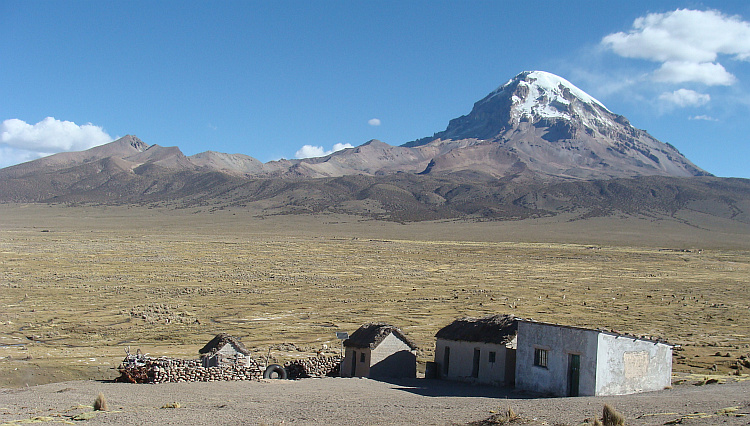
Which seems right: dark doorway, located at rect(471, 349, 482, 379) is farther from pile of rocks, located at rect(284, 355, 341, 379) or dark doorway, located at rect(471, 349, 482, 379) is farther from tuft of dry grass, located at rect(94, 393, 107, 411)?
tuft of dry grass, located at rect(94, 393, 107, 411)

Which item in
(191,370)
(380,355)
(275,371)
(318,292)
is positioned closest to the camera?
(191,370)

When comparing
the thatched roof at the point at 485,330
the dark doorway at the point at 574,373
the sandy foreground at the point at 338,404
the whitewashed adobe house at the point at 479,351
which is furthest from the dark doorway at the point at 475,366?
the dark doorway at the point at 574,373

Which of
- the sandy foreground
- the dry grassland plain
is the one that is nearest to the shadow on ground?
the sandy foreground

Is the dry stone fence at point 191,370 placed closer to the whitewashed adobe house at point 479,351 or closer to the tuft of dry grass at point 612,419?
the whitewashed adobe house at point 479,351

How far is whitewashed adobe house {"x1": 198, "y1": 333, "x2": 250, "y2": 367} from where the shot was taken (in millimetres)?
23562

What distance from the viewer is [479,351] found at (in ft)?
79.6

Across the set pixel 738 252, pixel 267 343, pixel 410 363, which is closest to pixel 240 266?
pixel 267 343

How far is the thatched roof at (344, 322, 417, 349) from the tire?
2802 mm

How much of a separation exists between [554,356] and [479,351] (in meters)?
3.43

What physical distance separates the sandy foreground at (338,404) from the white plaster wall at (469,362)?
0.63 metres

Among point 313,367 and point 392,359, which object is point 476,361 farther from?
point 313,367

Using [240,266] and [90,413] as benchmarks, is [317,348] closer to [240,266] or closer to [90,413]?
[90,413]

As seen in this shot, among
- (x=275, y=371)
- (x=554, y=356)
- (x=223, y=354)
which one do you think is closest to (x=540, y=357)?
(x=554, y=356)

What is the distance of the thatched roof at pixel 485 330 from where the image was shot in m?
23.5
